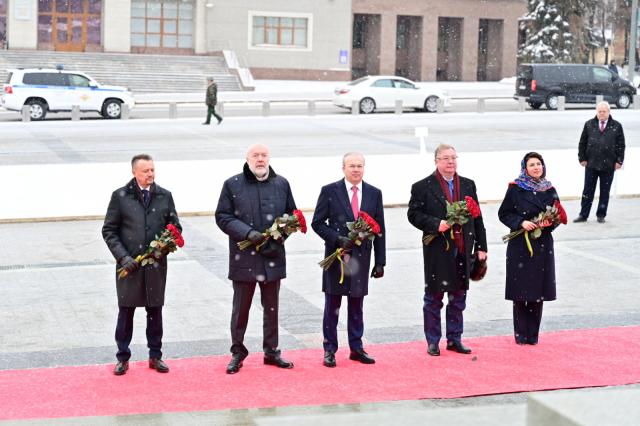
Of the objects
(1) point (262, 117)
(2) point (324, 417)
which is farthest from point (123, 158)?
(2) point (324, 417)

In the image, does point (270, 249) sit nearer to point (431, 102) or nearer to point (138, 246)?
point (138, 246)

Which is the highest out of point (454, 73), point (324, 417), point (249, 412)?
point (454, 73)

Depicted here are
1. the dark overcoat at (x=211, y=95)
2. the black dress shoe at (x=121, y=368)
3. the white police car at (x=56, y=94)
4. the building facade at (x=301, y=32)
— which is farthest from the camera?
the building facade at (x=301, y=32)

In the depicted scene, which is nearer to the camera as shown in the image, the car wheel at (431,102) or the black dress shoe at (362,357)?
the black dress shoe at (362,357)

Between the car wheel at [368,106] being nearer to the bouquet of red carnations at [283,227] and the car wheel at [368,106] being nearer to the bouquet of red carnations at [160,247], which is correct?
the bouquet of red carnations at [283,227]

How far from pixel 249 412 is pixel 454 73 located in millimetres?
63011

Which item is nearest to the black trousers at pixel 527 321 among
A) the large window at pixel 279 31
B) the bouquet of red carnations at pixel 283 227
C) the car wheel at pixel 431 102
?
the bouquet of red carnations at pixel 283 227

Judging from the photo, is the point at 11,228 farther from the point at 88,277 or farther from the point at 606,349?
the point at 606,349

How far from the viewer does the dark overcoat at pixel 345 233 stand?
9414 millimetres

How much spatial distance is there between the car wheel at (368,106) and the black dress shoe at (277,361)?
33.4 meters

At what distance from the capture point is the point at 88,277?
1300cm

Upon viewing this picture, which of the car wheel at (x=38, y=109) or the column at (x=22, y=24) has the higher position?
the column at (x=22, y=24)

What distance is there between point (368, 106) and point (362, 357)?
33398mm

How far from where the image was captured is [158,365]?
356 inches
